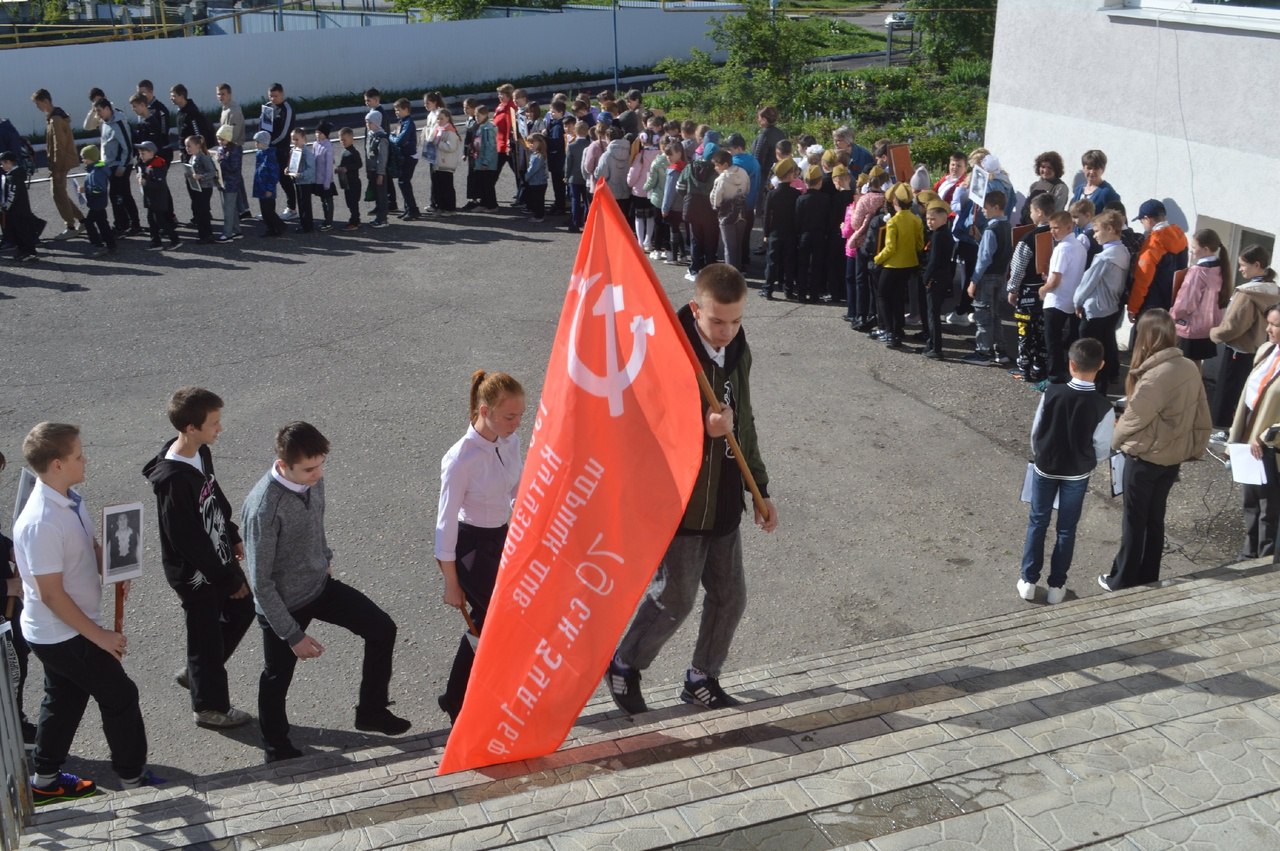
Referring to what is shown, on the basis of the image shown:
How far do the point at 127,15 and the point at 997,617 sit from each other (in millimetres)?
31632

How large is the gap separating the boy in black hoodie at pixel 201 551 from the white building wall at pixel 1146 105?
9039 millimetres

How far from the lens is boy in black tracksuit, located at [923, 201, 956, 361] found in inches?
457

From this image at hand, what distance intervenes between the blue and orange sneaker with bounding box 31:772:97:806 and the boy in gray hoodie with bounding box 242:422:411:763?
80 cm

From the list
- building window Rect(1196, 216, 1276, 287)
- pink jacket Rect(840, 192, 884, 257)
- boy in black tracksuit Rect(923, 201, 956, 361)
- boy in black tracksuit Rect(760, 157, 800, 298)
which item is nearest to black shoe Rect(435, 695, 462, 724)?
boy in black tracksuit Rect(923, 201, 956, 361)

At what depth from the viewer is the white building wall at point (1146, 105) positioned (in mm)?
10812

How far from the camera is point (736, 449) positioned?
4.76m

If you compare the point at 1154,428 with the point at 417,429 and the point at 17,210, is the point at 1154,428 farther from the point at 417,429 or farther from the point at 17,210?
the point at 17,210

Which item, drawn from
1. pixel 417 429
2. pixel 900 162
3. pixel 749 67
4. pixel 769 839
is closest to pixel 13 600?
pixel 769 839

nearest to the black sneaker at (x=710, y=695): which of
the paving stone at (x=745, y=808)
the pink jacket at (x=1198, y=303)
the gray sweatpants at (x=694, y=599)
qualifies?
the gray sweatpants at (x=694, y=599)

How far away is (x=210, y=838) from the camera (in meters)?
4.42

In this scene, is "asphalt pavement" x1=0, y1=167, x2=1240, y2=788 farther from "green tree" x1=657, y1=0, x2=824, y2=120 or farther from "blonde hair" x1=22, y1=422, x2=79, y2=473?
"green tree" x1=657, y1=0, x2=824, y2=120

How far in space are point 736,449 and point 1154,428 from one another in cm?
360

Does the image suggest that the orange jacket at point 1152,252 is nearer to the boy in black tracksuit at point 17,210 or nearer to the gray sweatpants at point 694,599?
the gray sweatpants at point 694,599

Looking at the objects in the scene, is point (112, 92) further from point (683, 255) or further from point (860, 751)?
point (860, 751)
